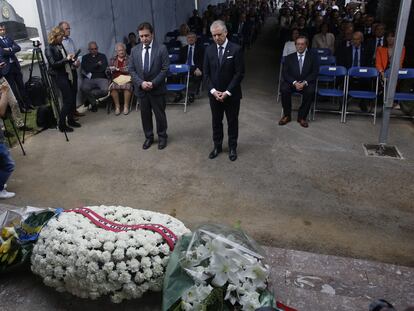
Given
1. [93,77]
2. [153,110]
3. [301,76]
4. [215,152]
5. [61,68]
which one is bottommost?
[215,152]

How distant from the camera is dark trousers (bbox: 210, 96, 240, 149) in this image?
559cm

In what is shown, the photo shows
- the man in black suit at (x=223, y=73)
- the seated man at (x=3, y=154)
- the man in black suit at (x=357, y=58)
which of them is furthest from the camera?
the man in black suit at (x=357, y=58)

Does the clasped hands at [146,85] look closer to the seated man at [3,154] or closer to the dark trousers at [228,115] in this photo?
the dark trousers at [228,115]

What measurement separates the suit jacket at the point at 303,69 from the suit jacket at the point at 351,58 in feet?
4.84

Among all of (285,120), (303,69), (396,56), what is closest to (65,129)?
(285,120)

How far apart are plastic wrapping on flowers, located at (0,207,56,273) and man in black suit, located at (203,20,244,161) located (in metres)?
3.01

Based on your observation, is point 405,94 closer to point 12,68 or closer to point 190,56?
point 190,56

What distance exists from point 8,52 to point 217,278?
711 cm

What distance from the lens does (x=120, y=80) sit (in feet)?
27.1

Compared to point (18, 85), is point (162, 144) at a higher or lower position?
lower

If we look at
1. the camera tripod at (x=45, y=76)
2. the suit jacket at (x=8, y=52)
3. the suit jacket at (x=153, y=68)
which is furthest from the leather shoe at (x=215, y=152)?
the suit jacket at (x=8, y=52)

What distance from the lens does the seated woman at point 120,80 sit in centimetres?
815

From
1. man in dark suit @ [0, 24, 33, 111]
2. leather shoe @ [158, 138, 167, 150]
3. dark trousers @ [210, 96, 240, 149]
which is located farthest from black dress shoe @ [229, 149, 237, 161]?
man in dark suit @ [0, 24, 33, 111]

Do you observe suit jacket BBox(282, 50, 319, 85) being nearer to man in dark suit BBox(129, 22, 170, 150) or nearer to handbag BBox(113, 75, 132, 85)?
man in dark suit BBox(129, 22, 170, 150)
